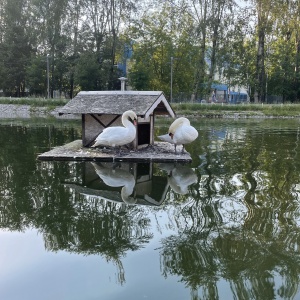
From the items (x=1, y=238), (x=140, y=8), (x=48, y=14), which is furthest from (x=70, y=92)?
(x=1, y=238)

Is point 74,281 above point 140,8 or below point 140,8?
below

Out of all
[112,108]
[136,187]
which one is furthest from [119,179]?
[112,108]

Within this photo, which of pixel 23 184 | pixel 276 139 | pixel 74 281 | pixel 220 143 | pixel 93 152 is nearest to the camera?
pixel 74 281

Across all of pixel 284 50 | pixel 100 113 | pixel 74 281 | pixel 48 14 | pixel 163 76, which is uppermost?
pixel 48 14

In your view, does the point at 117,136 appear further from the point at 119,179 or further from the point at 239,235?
the point at 239,235

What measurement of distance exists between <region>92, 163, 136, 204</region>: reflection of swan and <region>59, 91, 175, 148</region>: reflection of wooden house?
263 centimetres

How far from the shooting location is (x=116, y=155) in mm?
12461

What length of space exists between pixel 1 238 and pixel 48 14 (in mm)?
49182

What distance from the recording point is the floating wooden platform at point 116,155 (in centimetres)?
1207

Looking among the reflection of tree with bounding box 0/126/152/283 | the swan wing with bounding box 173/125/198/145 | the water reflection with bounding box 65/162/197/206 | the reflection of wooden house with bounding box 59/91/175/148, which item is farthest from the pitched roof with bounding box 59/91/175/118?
the reflection of tree with bounding box 0/126/152/283

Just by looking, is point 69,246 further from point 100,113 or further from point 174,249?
point 100,113

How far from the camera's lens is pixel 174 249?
581cm

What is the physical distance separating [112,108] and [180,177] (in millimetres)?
4364

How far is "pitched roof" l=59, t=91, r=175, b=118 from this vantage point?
13148 millimetres
